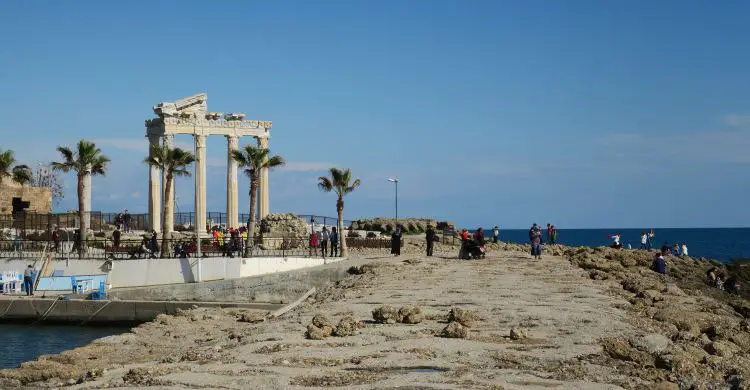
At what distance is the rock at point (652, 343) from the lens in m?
14.7

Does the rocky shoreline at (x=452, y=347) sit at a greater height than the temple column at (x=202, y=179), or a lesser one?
lesser

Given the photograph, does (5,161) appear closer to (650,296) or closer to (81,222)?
(81,222)

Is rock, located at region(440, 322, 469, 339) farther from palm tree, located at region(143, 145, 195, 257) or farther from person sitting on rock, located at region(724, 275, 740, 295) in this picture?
person sitting on rock, located at region(724, 275, 740, 295)

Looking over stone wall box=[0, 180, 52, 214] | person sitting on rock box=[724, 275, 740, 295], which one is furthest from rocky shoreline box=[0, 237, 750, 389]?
stone wall box=[0, 180, 52, 214]

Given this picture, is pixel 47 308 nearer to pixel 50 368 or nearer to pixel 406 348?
pixel 50 368

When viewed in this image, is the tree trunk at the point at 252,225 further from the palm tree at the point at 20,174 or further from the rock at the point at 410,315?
the rock at the point at 410,315

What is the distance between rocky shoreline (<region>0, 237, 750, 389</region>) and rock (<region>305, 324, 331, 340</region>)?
0.03 meters

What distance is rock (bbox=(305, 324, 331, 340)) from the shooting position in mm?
16844

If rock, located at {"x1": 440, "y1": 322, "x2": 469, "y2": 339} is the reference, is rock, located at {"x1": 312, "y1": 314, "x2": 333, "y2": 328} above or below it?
above

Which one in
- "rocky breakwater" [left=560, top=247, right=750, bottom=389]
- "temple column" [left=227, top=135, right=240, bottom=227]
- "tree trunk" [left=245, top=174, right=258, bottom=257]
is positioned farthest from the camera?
"temple column" [left=227, top=135, right=240, bottom=227]

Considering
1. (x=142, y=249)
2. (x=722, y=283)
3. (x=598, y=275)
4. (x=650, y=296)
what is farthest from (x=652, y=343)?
(x=722, y=283)

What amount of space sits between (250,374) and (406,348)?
9.07ft

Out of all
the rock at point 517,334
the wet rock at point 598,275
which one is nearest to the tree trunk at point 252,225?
the wet rock at point 598,275

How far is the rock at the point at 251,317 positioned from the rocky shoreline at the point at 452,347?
64cm
